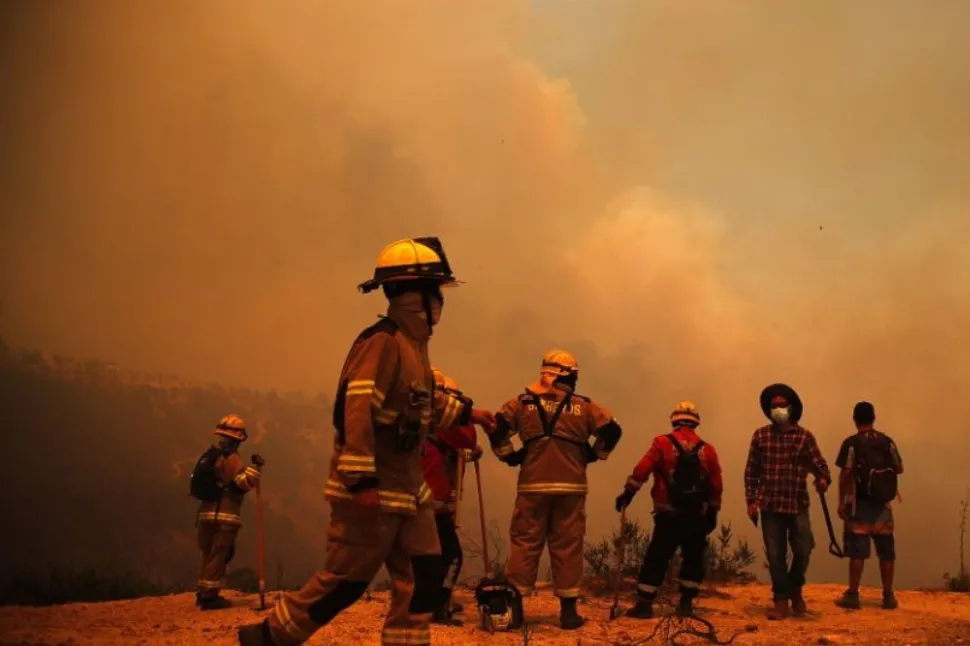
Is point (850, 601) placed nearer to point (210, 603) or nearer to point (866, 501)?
point (866, 501)

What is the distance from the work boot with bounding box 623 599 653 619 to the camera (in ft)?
32.5

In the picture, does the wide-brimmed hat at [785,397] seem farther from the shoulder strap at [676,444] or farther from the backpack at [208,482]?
the backpack at [208,482]

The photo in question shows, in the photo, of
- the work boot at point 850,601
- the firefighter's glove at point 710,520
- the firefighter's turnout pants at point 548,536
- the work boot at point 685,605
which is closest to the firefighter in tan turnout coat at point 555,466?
the firefighter's turnout pants at point 548,536

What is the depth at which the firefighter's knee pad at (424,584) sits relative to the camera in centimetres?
564

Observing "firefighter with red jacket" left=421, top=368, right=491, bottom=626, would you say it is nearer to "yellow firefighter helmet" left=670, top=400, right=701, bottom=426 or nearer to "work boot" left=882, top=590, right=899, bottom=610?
"yellow firefighter helmet" left=670, top=400, right=701, bottom=426

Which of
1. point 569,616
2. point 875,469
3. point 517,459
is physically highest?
point 875,469

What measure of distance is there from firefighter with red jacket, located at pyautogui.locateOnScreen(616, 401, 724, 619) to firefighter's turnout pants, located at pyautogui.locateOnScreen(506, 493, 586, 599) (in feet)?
2.44

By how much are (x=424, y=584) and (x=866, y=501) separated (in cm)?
725

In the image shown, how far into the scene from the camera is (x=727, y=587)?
43.4 feet

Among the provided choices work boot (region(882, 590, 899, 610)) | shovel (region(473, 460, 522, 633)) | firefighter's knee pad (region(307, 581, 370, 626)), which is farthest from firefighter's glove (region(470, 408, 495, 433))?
work boot (region(882, 590, 899, 610))

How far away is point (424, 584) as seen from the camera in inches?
224

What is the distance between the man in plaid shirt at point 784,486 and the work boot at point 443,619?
3.49m

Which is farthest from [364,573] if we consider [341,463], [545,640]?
[545,640]

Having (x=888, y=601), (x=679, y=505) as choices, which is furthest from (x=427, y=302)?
(x=888, y=601)
